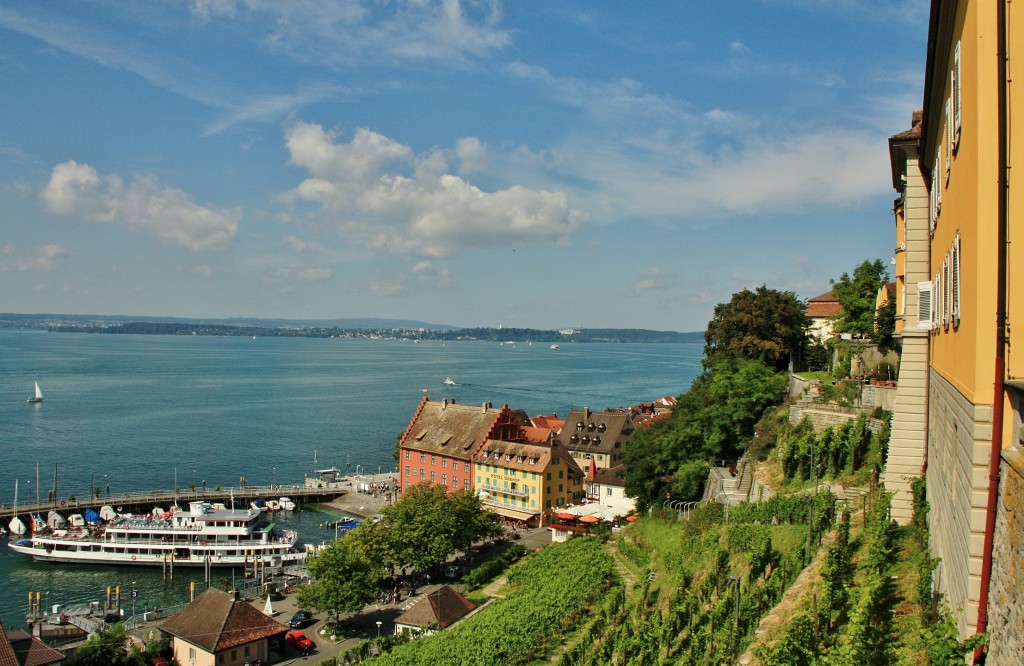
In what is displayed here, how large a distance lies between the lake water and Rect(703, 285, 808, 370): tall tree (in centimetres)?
3131

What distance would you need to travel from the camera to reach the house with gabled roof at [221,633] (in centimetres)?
2916

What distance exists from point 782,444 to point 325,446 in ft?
199

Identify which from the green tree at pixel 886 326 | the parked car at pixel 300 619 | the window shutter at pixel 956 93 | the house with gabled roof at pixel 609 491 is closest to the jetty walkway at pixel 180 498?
the house with gabled roof at pixel 609 491

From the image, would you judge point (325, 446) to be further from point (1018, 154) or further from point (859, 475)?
point (1018, 154)

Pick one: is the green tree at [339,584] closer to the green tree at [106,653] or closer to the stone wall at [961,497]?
the green tree at [106,653]

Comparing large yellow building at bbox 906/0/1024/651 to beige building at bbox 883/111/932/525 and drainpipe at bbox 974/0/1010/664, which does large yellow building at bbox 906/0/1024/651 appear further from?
beige building at bbox 883/111/932/525

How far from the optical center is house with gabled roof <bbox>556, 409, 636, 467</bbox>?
207 ft

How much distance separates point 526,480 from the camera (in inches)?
2020

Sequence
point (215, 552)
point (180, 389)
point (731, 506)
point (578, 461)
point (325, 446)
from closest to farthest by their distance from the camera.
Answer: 1. point (731, 506)
2. point (215, 552)
3. point (578, 461)
4. point (325, 446)
5. point (180, 389)

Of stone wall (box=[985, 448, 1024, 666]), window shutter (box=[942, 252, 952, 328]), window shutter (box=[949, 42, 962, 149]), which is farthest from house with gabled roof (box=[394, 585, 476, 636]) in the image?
window shutter (box=[949, 42, 962, 149])

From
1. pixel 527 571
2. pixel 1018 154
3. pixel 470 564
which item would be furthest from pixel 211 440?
pixel 1018 154

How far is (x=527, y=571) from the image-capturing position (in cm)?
3644

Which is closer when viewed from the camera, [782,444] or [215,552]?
[782,444]

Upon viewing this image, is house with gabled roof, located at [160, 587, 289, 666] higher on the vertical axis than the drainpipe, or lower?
lower
